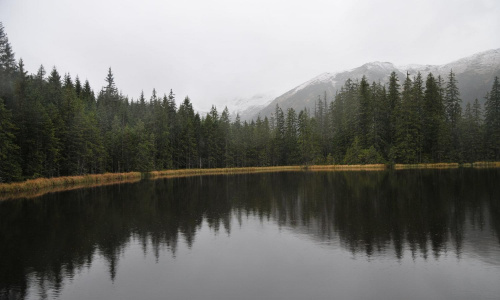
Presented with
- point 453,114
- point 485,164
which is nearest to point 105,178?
point 485,164

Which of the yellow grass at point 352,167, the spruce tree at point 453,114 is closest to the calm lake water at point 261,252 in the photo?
the yellow grass at point 352,167

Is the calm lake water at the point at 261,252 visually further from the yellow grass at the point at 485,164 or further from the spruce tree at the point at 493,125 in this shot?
the spruce tree at the point at 493,125

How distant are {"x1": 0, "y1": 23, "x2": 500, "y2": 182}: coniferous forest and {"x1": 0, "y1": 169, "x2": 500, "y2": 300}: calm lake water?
2874 cm

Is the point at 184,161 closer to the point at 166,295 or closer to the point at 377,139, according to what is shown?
the point at 377,139

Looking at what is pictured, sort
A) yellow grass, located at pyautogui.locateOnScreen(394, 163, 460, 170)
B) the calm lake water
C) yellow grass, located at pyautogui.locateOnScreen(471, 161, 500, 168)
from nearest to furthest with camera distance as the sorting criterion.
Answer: the calm lake water → yellow grass, located at pyautogui.locateOnScreen(471, 161, 500, 168) → yellow grass, located at pyautogui.locateOnScreen(394, 163, 460, 170)

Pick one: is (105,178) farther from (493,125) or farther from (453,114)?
(493,125)

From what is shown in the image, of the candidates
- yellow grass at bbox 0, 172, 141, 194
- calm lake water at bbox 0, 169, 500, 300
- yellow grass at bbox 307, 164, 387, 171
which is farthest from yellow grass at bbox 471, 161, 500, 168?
yellow grass at bbox 0, 172, 141, 194

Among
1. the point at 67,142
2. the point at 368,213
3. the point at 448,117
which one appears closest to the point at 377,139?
the point at 448,117

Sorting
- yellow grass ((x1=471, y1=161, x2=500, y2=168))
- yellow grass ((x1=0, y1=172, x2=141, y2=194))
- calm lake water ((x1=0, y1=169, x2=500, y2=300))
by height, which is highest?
yellow grass ((x1=0, y1=172, x2=141, y2=194))

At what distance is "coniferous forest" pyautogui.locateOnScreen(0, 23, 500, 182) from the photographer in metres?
50.9

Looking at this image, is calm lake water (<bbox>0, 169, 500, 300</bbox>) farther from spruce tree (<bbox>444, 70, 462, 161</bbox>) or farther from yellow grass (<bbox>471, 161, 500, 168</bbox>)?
spruce tree (<bbox>444, 70, 462, 161</bbox>)

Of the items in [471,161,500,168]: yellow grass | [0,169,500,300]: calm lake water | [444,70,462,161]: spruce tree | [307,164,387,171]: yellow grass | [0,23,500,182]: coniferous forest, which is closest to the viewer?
[0,169,500,300]: calm lake water

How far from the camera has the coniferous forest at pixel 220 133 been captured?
2005 inches

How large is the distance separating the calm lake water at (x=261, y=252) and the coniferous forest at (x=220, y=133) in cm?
2874
